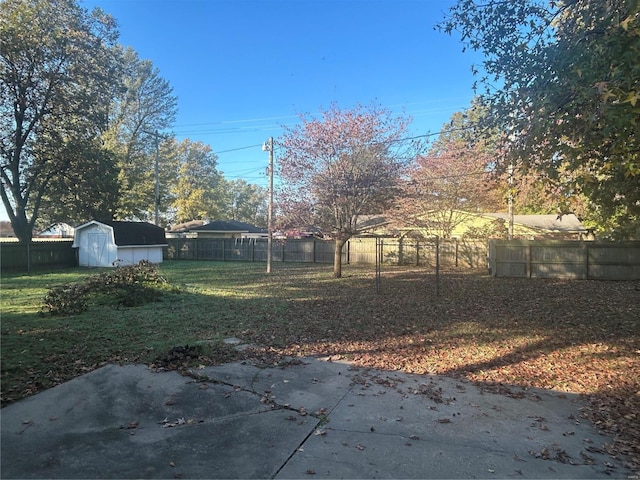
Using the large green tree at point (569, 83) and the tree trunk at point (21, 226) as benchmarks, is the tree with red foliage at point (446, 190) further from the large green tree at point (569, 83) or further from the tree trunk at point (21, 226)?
the tree trunk at point (21, 226)

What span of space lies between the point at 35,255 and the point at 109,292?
12.2 metres

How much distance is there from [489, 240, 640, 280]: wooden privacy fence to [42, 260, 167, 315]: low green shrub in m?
13.3

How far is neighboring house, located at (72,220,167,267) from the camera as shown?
22.6 m

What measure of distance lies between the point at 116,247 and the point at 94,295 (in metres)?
13.5

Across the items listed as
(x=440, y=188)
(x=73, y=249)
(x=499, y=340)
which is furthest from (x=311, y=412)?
(x=73, y=249)

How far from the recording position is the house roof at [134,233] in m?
23.0

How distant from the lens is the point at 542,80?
5.01 m

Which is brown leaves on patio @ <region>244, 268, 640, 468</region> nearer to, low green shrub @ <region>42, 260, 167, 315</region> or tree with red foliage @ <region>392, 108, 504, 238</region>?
low green shrub @ <region>42, 260, 167, 315</region>

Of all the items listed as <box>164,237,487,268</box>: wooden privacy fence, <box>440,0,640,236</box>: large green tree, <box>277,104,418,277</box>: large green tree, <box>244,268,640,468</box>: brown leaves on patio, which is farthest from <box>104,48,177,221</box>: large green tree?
<box>440,0,640,236</box>: large green tree

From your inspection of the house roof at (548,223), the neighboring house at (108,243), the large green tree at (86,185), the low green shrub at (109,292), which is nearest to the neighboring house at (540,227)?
the house roof at (548,223)

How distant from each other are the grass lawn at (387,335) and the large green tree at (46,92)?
10736 mm

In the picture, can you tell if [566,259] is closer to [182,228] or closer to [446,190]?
[446,190]

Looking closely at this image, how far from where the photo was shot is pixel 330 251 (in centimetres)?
2644

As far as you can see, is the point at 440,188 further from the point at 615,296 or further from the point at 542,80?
the point at 542,80
